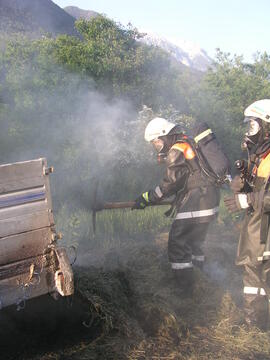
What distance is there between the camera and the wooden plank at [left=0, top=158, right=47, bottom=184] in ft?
8.54

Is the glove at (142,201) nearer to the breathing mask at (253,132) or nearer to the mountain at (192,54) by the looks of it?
the breathing mask at (253,132)

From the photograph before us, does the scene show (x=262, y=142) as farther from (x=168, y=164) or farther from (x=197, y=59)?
(x=197, y=59)

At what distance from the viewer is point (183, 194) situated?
471cm

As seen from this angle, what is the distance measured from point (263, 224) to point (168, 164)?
1316mm

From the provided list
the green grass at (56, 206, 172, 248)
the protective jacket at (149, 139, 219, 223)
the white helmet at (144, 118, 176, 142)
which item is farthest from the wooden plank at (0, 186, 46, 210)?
the green grass at (56, 206, 172, 248)

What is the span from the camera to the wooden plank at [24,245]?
8.84 feet

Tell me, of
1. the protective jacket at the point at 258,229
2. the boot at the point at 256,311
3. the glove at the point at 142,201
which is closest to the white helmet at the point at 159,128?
the glove at the point at 142,201

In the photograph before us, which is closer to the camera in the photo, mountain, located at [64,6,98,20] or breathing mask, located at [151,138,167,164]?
breathing mask, located at [151,138,167,164]

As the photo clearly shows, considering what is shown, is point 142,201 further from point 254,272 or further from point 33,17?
point 33,17

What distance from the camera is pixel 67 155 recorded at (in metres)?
7.15

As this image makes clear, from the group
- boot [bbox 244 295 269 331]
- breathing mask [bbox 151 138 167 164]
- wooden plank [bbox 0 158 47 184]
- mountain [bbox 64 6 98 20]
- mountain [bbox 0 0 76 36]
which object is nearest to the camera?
wooden plank [bbox 0 158 47 184]

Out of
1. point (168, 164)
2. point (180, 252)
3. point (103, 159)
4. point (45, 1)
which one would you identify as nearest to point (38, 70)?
point (103, 159)

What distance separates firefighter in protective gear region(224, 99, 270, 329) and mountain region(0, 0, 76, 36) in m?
21.6

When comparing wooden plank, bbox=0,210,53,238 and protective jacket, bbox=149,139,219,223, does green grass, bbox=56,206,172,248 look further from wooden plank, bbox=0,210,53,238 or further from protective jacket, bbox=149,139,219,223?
wooden plank, bbox=0,210,53,238
